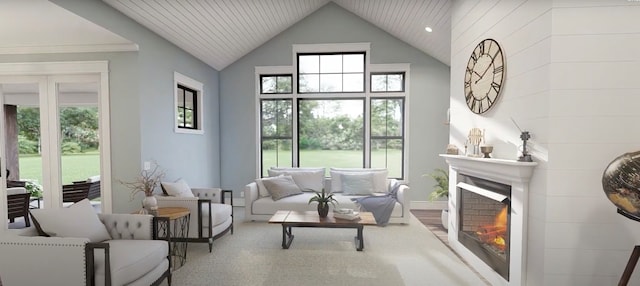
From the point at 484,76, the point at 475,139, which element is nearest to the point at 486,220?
the point at 475,139

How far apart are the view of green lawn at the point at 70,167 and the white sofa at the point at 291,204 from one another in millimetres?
2016

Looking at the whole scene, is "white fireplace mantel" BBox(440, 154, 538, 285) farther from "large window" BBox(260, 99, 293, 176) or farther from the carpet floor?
"large window" BBox(260, 99, 293, 176)

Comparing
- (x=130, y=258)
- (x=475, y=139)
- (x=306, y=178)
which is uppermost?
(x=475, y=139)

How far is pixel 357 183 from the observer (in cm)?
470

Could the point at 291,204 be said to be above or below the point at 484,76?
below

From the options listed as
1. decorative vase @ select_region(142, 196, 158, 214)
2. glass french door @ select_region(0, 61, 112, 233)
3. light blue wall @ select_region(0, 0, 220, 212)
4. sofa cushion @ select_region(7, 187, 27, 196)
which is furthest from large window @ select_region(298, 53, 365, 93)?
sofa cushion @ select_region(7, 187, 27, 196)

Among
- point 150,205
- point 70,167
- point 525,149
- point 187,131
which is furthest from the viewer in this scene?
point 187,131

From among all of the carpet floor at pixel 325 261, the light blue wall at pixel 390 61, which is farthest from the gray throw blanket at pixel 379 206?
the light blue wall at pixel 390 61

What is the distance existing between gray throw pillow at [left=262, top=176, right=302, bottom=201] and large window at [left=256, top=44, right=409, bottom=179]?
0.87 meters

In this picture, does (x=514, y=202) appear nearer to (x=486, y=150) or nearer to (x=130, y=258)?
(x=486, y=150)

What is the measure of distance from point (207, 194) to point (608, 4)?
4596 mm

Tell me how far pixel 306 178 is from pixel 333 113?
146cm

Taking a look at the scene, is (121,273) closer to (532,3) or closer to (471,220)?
(471,220)

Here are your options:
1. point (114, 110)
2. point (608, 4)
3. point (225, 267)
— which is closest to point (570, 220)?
point (608, 4)
